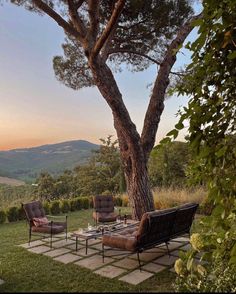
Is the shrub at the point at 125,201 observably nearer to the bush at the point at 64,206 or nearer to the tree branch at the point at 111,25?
the bush at the point at 64,206

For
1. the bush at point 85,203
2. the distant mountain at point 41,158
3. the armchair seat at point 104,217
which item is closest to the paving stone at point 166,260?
the armchair seat at point 104,217

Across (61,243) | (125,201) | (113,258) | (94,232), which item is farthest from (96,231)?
(125,201)

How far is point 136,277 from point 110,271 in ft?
1.44

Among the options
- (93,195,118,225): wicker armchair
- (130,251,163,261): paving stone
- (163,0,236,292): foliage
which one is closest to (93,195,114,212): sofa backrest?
(93,195,118,225): wicker armchair

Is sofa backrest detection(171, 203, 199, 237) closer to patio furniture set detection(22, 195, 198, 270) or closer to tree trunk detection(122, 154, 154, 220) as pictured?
A: patio furniture set detection(22, 195, 198, 270)

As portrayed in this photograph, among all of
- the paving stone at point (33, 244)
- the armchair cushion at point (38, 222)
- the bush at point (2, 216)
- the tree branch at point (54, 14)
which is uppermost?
the tree branch at point (54, 14)

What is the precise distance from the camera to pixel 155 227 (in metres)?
4.77

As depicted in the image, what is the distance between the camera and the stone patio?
4422 millimetres

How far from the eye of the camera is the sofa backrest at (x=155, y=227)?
4.61 meters

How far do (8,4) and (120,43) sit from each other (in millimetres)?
2983

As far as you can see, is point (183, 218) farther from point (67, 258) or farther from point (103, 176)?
point (103, 176)

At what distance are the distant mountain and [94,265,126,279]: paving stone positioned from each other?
1723 cm

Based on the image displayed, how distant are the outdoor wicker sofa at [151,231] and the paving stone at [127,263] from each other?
237 mm

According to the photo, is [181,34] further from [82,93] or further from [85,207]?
[85,207]
